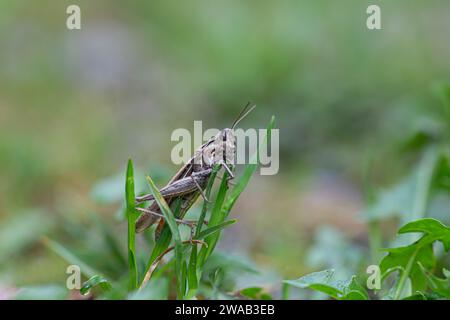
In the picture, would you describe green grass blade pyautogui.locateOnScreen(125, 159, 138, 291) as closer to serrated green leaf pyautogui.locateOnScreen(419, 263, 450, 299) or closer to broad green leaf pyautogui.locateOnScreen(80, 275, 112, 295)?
broad green leaf pyautogui.locateOnScreen(80, 275, 112, 295)

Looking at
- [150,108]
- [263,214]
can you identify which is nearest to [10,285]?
[263,214]

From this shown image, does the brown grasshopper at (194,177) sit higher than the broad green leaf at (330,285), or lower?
higher

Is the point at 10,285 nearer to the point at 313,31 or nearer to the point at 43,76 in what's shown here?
the point at 43,76

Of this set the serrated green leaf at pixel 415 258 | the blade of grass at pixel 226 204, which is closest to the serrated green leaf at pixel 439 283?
the serrated green leaf at pixel 415 258

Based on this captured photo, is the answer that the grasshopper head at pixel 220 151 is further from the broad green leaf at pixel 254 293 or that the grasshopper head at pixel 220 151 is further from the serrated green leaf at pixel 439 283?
the serrated green leaf at pixel 439 283

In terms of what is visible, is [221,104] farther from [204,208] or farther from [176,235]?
[176,235]

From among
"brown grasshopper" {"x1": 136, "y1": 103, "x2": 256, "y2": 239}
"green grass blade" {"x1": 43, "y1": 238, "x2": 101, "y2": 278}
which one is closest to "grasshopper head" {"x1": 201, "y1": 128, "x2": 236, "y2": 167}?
"brown grasshopper" {"x1": 136, "y1": 103, "x2": 256, "y2": 239}
